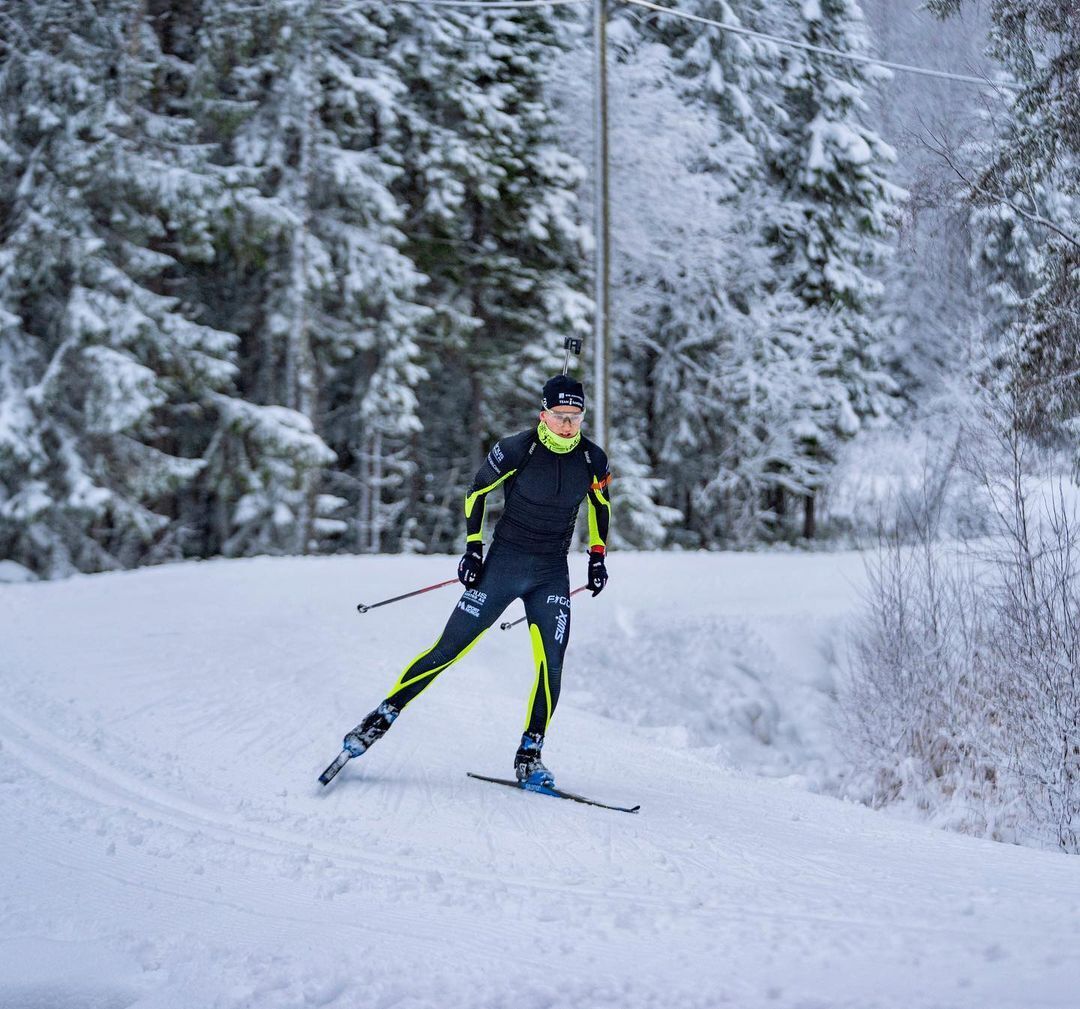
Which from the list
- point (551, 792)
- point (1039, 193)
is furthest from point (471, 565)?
point (1039, 193)

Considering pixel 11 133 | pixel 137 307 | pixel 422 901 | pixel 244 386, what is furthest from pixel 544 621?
pixel 244 386

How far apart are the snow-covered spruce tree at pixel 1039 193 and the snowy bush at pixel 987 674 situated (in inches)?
35.7

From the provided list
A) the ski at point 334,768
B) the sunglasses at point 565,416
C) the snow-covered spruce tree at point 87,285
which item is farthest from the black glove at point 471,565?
the snow-covered spruce tree at point 87,285

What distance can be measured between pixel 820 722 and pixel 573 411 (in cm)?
632

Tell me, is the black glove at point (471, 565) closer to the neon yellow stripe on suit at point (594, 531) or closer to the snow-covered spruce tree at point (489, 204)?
the neon yellow stripe on suit at point (594, 531)

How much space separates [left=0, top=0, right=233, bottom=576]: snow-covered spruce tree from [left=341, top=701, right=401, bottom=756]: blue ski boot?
12.5 meters

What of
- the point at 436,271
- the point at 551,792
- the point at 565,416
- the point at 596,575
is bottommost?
the point at 551,792

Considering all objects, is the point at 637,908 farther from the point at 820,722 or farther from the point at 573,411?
the point at 820,722

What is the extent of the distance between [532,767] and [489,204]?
18.1 m

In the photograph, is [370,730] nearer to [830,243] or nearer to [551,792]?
[551,792]

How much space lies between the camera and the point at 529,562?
5695 millimetres

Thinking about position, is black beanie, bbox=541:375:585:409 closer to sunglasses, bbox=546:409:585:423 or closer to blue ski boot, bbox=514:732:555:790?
sunglasses, bbox=546:409:585:423

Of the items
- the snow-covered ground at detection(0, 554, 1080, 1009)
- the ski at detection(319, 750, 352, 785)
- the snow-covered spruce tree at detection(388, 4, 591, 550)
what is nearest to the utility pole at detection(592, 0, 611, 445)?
the snow-covered spruce tree at detection(388, 4, 591, 550)

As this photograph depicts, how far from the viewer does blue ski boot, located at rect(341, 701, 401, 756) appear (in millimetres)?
5625
